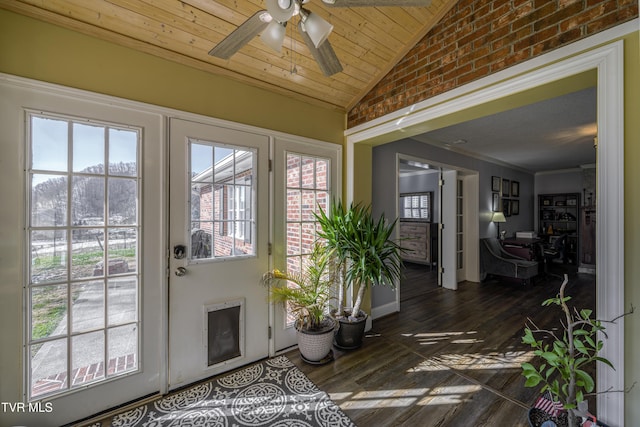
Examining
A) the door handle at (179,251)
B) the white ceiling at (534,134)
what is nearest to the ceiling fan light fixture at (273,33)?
the door handle at (179,251)

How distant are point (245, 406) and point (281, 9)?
2.42 metres

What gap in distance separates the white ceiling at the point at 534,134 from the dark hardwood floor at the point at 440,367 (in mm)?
2447

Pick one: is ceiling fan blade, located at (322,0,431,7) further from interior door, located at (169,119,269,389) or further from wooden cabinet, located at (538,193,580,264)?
wooden cabinet, located at (538,193,580,264)

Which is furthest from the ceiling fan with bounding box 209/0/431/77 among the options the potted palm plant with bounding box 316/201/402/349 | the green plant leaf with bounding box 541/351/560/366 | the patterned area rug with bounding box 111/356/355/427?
the patterned area rug with bounding box 111/356/355/427

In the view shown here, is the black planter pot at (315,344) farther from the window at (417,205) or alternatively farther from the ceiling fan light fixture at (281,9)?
the window at (417,205)

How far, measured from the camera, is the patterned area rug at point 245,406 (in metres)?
1.79

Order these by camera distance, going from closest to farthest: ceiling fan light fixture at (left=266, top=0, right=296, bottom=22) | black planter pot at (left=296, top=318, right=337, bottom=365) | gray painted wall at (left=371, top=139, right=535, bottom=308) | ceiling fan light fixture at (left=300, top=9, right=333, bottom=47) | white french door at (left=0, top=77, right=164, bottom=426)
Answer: ceiling fan light fixture at (left=266, top=0, right=296, bottom=22) → ceiling fan light fixture at (left=300, top=9, right=333, bottom=47) → white french door at (left=0, top=77, right=164, bottom=426) → black planter pot at (left=296, top=318, right=337, bottom=365) → gray painted wall at (left=371, top=139, right=535, bottom=308)

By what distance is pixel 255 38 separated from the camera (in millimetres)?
2123

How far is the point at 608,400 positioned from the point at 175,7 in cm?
342

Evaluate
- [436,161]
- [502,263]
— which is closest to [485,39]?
[436,161]

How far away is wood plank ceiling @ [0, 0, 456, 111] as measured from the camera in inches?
67.0

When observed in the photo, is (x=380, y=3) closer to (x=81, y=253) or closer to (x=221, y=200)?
(x=221, y=200)

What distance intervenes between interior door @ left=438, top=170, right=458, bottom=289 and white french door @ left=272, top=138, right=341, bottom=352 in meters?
2.75

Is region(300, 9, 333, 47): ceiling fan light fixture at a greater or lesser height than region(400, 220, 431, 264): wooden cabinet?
greater
